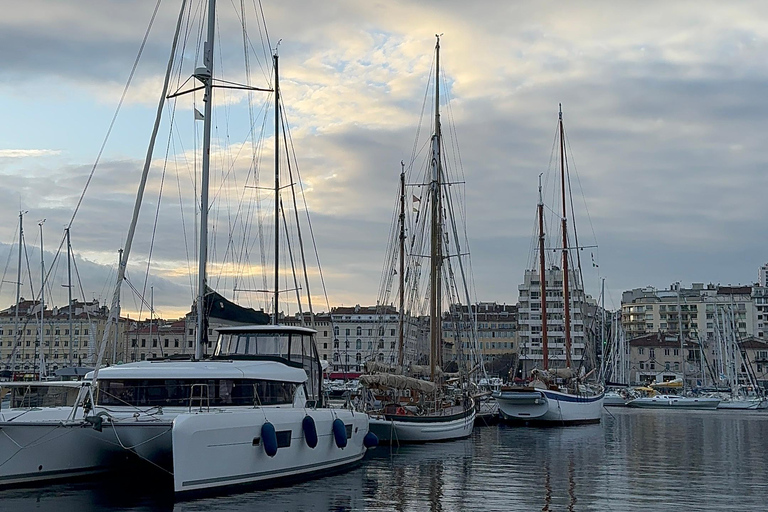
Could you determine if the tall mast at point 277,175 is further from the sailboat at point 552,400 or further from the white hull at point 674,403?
the white hull at point 674,403

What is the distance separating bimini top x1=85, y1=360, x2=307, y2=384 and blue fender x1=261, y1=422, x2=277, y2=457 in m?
1.55

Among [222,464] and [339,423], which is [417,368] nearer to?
[339,423]

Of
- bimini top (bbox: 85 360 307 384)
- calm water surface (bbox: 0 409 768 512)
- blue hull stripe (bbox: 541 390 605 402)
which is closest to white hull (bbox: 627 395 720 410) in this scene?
blue hull stripe (bbox: 541 390 605 402)

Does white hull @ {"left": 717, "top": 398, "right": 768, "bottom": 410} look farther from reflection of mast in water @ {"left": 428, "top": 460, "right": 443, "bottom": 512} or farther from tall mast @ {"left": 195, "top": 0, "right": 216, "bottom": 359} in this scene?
tall mast @ {"left": 195, "top": 0, "right": 216, "bottom": 359}

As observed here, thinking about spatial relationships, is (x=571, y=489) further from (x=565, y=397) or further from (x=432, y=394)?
(x=565, y=397)

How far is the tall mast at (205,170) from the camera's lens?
2433 centimetres

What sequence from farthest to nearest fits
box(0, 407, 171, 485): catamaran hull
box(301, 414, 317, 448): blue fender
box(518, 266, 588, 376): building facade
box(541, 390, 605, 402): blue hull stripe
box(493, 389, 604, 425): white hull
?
box(518, 266, 588, 376): building facade
box(541, 390, 605, 402): blue hull stripe
box(493, 389, 604, 425): white hull
box(301, 414, 317, 448): blue fender
box(0, 407, 171, 485): catamaran hull

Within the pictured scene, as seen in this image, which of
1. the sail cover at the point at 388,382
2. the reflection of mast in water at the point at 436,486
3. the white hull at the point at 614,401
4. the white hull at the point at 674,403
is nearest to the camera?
the reflection of mast in water at the point at 436,486

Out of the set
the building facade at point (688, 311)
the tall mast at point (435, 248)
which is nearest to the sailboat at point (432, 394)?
the tall mast at point (435, 248)

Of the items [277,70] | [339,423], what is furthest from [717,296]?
[339,423]

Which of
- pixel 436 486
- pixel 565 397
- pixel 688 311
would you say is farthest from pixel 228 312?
pixel 688 311

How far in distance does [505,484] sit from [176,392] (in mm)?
9545

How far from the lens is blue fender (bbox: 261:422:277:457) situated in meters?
20.3

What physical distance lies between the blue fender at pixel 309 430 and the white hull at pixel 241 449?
12 centimetres
